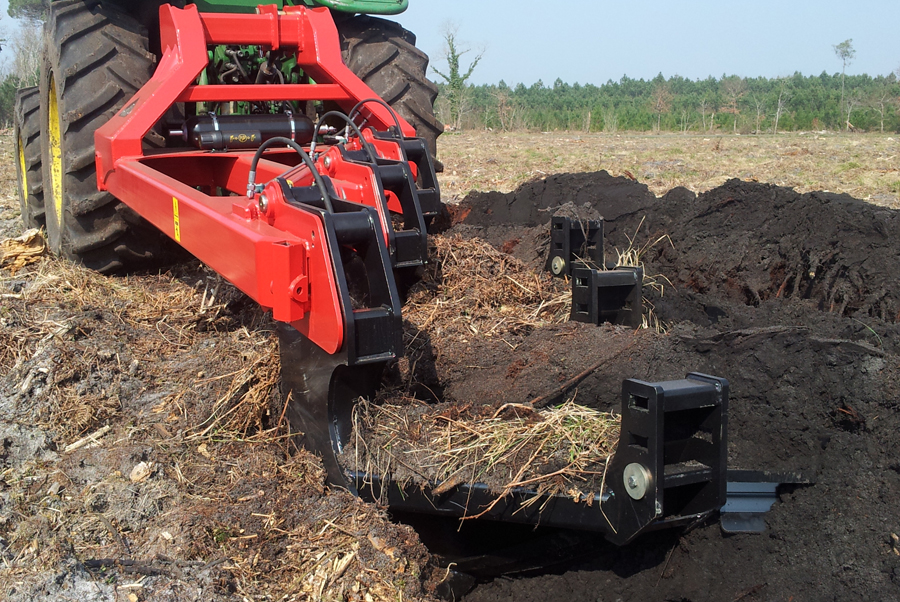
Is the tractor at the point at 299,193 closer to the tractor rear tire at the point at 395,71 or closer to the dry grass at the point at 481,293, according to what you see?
the tractor rear tire at the point at 395,71

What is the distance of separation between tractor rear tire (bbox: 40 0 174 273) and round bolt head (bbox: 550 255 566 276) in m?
2.28

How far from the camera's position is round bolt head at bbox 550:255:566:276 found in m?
4.33

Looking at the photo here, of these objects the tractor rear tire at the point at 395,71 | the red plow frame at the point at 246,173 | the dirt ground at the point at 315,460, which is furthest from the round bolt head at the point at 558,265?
the tractor rear tire at the point at 395,71

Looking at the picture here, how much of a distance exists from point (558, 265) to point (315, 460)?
2193mm

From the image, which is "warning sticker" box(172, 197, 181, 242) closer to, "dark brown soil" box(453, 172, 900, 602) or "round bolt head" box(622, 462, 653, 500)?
"dark brown soil" box(453, 172, 900, 602)

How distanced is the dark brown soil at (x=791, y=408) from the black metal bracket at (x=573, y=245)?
1.56 feet

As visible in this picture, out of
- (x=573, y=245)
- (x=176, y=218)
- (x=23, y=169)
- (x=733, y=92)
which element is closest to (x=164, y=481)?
(x=176, y=218)

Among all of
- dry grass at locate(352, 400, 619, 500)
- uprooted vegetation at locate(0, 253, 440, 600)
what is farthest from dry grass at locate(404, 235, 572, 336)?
dry grass at locate(352, 400, 619, 500)

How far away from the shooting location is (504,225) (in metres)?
5.66

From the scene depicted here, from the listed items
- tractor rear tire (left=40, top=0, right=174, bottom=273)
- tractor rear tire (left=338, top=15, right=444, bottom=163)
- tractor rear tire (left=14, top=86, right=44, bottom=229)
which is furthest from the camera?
tractor rear tire (left=14, top=86, right=44, bottom=229)

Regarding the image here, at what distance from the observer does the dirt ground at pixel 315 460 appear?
2.21 meters

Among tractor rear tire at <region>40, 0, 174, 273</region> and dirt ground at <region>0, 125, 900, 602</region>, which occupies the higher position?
tractor rear tire at <region>40, 0, 174, 273</region>

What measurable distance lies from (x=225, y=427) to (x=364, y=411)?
2.11ft

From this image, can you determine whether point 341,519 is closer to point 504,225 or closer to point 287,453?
point 287,453
